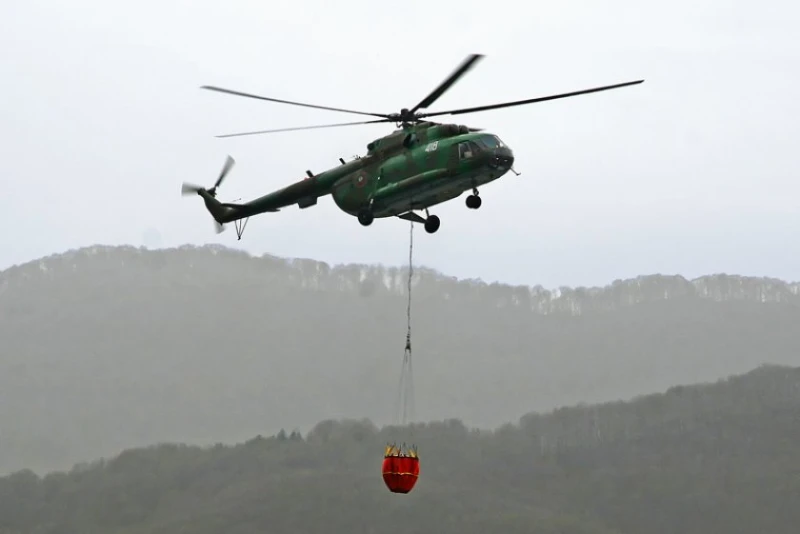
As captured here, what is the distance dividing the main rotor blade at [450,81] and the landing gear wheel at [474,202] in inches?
185

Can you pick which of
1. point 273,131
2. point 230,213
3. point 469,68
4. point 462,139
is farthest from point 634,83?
point 230,213

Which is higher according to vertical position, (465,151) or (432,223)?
(465,151)

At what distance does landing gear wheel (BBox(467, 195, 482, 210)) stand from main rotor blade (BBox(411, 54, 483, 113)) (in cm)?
469

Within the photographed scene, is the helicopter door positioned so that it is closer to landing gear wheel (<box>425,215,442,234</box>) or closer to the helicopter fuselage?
the helicopter fuselage

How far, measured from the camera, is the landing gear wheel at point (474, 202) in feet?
187

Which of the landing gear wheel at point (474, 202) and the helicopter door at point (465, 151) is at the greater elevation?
the helicopter door at point (465, 151)

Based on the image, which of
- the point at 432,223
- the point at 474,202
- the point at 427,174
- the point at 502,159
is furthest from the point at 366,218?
the point at 502,159

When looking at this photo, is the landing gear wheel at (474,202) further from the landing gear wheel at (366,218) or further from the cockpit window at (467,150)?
the landing gear wheel at (366,218)

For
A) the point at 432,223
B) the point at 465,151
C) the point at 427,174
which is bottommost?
the point at 432,223

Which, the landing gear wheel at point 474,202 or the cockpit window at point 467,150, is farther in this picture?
the landing gear wheel at point 474,202

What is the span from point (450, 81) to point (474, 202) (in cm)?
692

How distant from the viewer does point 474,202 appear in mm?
57156

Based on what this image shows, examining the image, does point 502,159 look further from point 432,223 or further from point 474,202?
point 432,223

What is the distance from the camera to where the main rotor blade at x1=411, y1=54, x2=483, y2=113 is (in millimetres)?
50094
